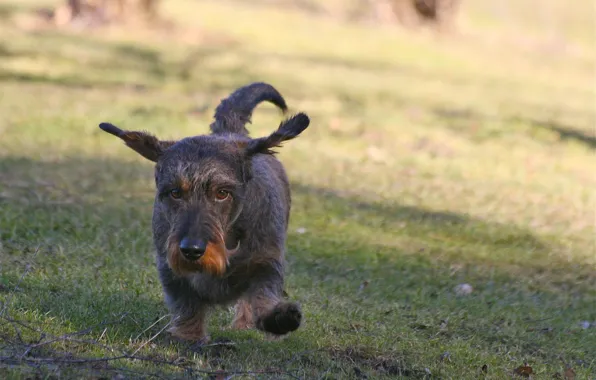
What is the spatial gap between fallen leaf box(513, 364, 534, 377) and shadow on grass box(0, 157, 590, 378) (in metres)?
0.76

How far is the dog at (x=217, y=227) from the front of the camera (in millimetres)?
5727

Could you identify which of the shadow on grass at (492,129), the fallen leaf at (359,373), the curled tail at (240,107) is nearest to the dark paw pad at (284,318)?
the fallen leaf at (359,373)

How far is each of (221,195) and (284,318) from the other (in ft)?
2.84

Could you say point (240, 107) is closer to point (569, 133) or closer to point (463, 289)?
point (463, 289)

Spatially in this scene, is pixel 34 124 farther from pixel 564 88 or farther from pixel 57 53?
pixel 564 88

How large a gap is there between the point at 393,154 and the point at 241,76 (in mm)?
7119

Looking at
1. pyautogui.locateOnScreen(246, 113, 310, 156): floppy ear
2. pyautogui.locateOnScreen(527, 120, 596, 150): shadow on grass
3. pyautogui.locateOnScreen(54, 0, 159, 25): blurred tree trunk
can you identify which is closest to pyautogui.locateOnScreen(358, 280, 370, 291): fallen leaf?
pyautogui.locateOnScreen(246, 113, 310, 156): floppy ear

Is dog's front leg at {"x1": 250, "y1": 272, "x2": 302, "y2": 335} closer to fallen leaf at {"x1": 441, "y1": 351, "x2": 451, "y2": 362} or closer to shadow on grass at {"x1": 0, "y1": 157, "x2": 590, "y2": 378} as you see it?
shadow on grass at {"x1": 0, "y1": 157, "x2": 590, "y2": 378}

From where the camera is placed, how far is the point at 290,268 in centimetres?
920

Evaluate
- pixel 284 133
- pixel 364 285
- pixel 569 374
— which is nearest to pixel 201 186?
pixel 284 133

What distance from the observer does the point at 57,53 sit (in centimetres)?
2189

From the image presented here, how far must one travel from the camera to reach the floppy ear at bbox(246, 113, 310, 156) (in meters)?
6.00

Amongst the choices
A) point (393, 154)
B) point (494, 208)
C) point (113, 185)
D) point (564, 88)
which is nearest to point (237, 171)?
point (113, 185)

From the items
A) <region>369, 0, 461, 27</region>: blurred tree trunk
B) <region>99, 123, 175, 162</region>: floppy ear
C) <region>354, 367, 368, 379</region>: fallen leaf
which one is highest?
<region>99, 123, 175, 162</region>: floppy ear
